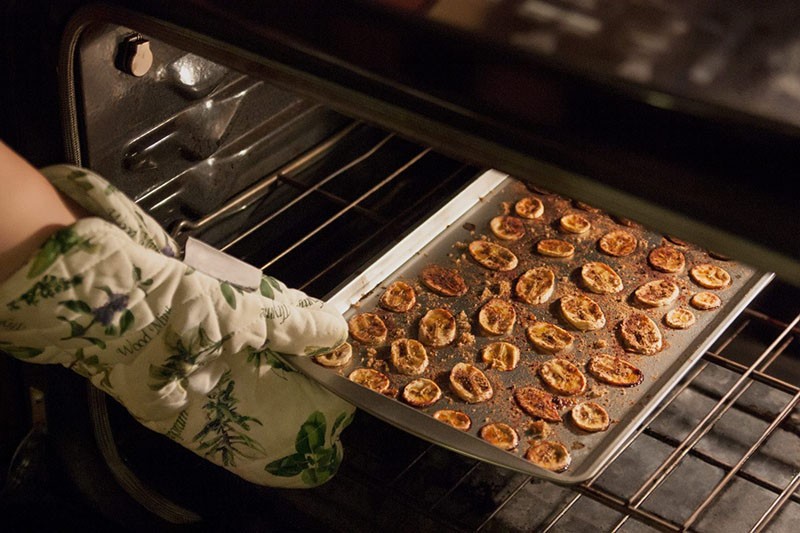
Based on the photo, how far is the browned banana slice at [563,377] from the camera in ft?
5.06

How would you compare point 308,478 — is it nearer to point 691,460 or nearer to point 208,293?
point 208,293

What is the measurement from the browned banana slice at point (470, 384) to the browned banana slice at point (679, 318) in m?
0.35

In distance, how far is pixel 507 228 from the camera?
1.85m

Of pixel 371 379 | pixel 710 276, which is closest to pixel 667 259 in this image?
pixel 710 276

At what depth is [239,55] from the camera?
101 cm

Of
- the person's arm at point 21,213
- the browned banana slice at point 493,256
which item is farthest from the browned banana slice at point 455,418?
the person's arm at point 21,213

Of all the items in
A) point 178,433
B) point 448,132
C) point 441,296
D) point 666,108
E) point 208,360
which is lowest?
point 178,433

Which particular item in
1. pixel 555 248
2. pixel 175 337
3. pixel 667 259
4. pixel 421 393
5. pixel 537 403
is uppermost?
pixel 667 259

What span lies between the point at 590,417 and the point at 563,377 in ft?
0.30

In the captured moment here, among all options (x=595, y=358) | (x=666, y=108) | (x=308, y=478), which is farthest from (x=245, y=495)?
(x=666, y=108)

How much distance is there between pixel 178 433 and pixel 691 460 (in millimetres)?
891

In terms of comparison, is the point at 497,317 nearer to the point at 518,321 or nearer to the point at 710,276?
the point at 518,321

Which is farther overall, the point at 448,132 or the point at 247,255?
the point at 247,255

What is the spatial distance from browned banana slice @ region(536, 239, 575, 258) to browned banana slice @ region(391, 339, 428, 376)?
34cm
